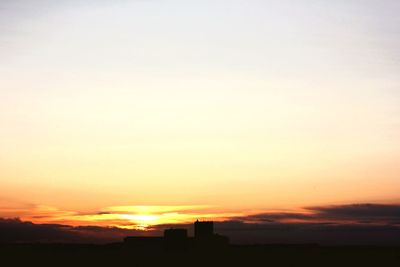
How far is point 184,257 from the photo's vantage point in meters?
130

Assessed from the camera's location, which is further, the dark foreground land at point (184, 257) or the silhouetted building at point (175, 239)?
the silhouetted building at point (175, 239)

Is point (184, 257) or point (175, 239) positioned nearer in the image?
point (184, 257)

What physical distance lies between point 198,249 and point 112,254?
52.9 feet

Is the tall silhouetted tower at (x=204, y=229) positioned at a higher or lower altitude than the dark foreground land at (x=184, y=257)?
higher

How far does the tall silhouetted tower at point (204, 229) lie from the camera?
5507 inches

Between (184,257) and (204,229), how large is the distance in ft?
39.1

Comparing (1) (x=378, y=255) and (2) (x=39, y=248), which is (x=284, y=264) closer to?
(1) (x=378, y=255)

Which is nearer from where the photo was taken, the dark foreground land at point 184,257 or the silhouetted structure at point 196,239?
the dark foreground land at point 184,257

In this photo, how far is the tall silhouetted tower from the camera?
140m

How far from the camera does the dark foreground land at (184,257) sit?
12288cm

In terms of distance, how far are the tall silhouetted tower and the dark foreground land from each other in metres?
3.95

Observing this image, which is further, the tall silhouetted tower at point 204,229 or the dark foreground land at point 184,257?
the tall silhouetted tower at point 204,229

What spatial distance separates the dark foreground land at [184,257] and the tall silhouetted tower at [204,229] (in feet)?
13.0

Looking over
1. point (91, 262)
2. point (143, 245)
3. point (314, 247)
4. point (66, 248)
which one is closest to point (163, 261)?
point (91, 262)
